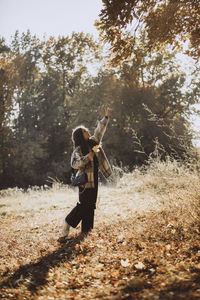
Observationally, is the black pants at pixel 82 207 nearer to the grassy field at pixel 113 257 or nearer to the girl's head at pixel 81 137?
the grassy field at pixel 113 257

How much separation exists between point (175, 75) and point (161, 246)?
18236mm

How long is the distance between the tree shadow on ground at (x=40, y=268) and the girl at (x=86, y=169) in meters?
0.29

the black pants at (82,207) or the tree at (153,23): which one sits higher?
the tree at (153,23)

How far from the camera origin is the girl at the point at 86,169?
423 cm

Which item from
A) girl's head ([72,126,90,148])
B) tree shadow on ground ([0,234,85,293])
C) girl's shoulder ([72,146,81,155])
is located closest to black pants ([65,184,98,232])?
tree shadow on ground ([0,234,85,293])

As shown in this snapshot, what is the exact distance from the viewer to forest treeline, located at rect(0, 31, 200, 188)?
62.1 feet

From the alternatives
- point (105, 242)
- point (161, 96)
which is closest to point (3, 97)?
point (161, 96)

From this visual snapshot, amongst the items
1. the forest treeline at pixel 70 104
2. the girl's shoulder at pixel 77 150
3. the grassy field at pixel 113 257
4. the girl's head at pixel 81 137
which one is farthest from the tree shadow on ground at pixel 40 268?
the forest treeline at pixel 70 104

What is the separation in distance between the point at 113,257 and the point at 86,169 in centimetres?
153

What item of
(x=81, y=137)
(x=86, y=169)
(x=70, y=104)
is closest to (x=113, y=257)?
(x=86, y=169)

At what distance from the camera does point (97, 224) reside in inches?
195

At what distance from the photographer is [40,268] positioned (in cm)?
324

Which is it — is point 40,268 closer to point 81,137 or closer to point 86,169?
point 86,169

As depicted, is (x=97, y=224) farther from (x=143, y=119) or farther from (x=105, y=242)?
(x=143, y=119)
